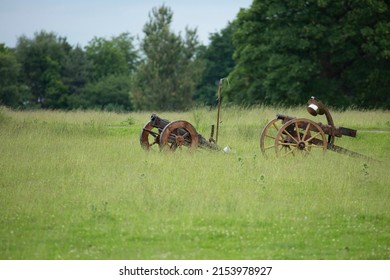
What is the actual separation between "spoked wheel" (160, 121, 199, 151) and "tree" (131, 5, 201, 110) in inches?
1306

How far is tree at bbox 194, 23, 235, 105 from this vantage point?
2274 inches

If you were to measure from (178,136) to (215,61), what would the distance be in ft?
146

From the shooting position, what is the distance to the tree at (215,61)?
57.8 metres

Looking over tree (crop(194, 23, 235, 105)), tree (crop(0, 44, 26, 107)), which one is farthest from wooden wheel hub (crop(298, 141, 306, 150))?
tree (crop(194, 23, 235, 105))

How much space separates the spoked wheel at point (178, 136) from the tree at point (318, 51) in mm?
19849

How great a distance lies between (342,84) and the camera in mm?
37656

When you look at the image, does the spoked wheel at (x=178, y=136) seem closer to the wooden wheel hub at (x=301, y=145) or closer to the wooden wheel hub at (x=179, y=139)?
the wooden wheel hub at (x=179, y=139)

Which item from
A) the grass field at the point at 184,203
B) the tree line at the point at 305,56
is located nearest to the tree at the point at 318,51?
the tree line at the point at 305,56

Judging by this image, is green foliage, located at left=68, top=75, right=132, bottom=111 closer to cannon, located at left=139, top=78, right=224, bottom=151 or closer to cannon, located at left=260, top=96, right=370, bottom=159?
cannon, located at left=139, top=78, right=224, bottom=151

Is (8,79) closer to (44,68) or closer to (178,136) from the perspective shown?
(44,68)

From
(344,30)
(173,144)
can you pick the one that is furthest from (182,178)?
(344,30)

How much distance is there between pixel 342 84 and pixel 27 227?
30166mm

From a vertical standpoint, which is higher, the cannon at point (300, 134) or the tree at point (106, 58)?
the tree at point (106, 58)
